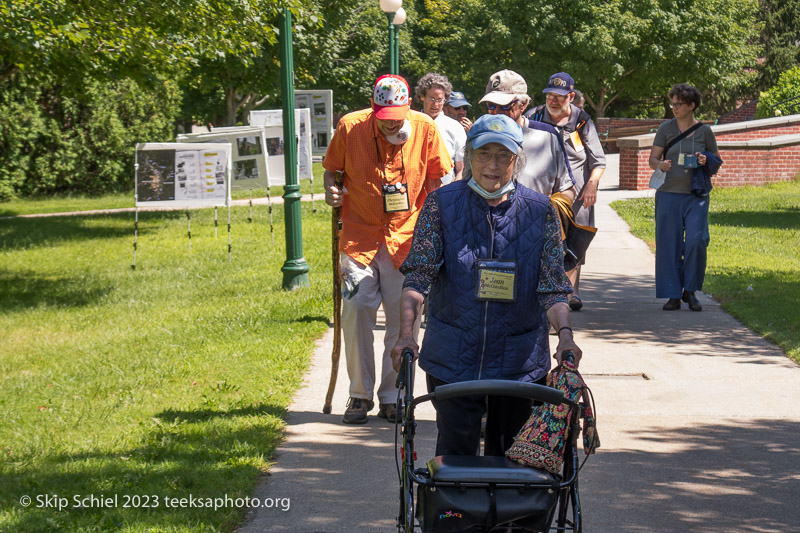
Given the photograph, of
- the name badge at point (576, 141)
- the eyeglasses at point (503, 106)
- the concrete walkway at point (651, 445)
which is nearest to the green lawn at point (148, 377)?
the concrete walkway at point (651, 445)

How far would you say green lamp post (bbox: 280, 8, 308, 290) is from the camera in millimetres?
10648

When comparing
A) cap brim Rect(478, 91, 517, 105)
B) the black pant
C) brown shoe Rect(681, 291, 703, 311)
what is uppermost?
cap brim Rect(478, 91, 517, 105)

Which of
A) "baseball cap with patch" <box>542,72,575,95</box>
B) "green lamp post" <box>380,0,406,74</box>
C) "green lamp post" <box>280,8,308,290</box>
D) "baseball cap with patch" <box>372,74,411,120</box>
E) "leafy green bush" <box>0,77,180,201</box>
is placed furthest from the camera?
"leafy green bush" <box>0,77,180,201</box>

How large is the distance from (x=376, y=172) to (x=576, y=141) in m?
2.91

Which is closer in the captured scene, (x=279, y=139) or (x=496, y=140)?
(x=496, y=140)

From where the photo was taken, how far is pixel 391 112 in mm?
5680

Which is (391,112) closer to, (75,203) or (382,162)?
(382,162)

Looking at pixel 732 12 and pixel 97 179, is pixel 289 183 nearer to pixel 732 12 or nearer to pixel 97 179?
pixel 97 179

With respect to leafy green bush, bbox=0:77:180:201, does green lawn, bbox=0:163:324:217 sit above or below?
below

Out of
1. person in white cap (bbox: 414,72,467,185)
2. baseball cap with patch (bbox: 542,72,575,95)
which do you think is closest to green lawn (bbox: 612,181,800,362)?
baseball cap with patch (bbox: 542,72,575,95)

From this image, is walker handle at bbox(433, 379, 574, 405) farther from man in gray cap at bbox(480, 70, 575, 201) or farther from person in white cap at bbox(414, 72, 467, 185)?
person in white cap at bbox(414, 72, 467, 185)

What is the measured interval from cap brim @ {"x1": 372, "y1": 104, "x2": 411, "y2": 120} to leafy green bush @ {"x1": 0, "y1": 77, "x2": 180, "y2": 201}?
73.1 feet

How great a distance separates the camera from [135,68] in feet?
52.3

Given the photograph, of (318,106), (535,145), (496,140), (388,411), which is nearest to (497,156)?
(496,140)
